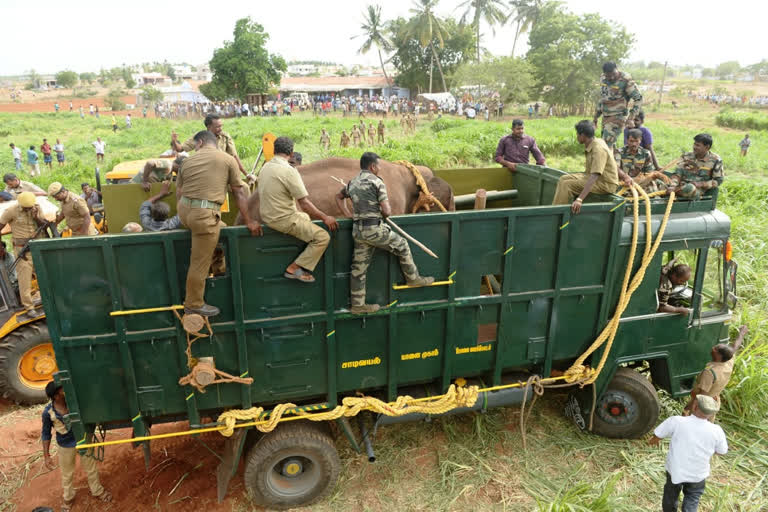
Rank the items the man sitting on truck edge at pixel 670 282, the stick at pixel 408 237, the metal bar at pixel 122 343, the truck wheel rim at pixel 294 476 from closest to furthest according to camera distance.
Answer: the metal bar at pixel 122 343 → the stick at pixel 408 237 → the truck wheel rim at pixel 294 476 → the man sitting on truck edge at pixel 670 282

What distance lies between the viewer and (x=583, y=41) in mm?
46188

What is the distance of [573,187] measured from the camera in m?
5.58

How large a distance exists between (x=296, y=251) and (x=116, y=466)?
10.7 ft

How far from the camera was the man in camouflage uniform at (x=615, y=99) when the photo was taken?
863 cm

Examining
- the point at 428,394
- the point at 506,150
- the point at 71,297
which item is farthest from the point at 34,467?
the point at 506,150

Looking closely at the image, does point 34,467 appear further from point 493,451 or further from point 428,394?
point 493,451

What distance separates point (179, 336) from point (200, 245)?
0.81 metres

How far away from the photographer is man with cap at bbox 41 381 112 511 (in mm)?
4598

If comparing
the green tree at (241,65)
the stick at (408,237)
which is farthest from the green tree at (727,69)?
the stick at (408,237)

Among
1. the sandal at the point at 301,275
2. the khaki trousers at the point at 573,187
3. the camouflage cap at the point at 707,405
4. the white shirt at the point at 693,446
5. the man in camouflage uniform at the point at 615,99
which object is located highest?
the man in camouflage uniform at the point at 615,99

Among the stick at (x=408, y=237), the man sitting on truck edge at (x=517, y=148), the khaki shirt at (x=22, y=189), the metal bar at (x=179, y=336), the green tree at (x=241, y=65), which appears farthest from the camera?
the green tree at (x=241, y=65)

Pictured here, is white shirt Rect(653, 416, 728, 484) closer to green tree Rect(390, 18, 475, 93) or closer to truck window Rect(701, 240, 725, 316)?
truck window Rect(701, 240, 725, 316)

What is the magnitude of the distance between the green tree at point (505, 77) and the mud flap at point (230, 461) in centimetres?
4360

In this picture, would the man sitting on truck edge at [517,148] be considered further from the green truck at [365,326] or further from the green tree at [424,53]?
the green tree at [424,53]
